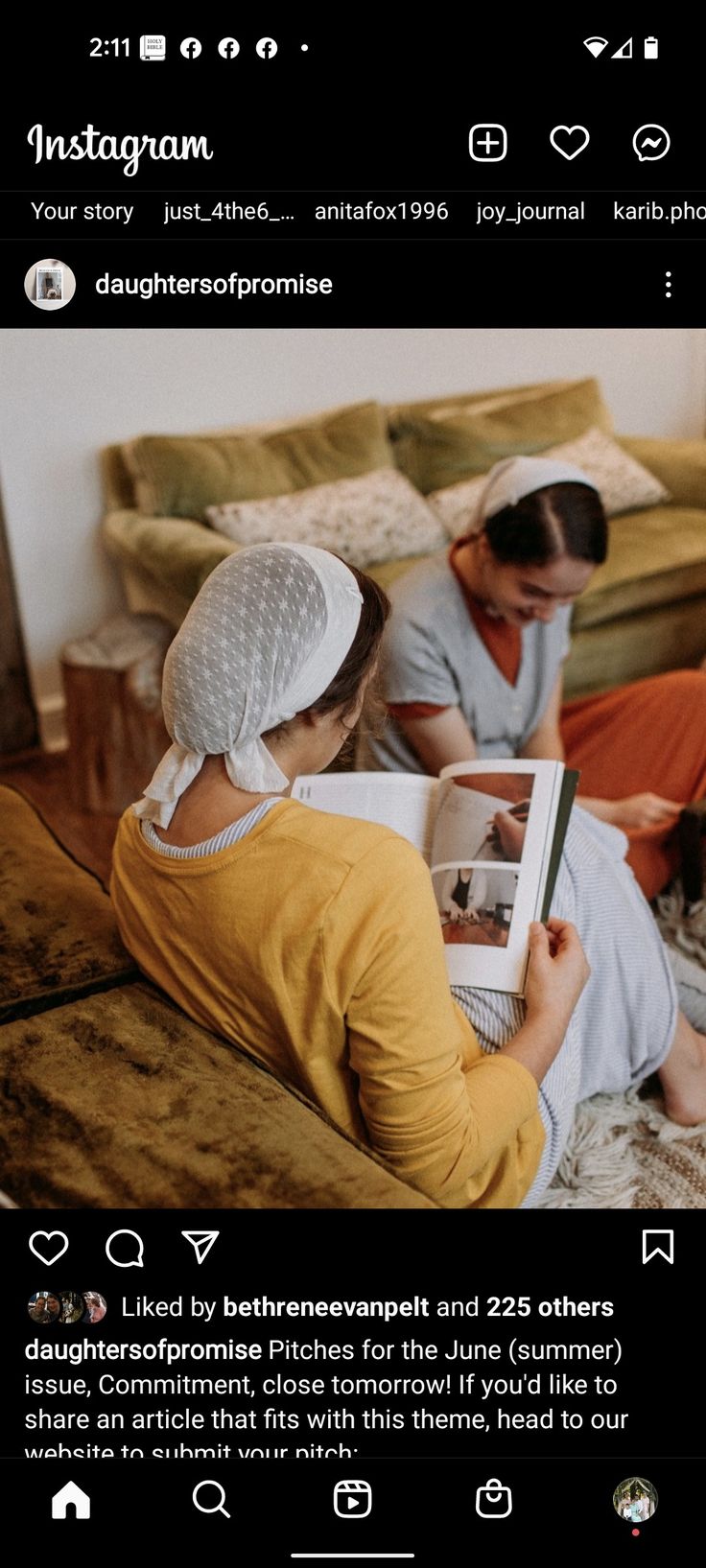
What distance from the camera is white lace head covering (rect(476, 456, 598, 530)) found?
168cm

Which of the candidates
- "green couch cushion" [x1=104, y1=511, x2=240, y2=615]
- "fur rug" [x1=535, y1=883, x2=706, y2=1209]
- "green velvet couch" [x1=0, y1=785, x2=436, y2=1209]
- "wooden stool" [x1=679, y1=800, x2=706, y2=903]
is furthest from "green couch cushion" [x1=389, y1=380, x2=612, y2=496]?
"green velvet couch" [x1=0, y1=785, x2=436, y2=1209]

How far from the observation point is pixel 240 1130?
34.7 inches

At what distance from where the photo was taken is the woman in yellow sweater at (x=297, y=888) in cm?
91

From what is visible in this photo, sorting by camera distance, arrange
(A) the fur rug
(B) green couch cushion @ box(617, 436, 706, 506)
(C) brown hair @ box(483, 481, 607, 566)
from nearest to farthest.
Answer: (A) the fur rug, (C) brown hair @ box(483, 481, 607, 566), (B) green couch cushion @ box(617, 436, 706, 506)
